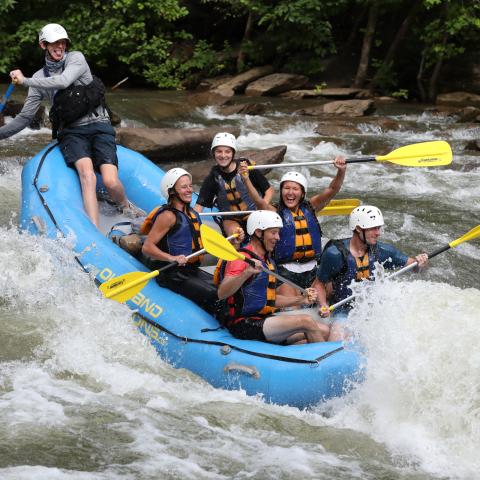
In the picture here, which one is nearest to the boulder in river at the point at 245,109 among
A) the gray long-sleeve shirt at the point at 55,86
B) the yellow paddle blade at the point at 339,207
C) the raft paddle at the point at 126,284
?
the gray long-sleeve shirt at the point at 55,86

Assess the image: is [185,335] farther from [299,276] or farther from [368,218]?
[368,218]

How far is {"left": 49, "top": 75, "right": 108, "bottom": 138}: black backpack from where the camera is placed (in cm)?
620

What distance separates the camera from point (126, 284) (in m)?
5.08

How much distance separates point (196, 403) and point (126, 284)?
2.88 ft

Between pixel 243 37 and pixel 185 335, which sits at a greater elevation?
pixel 243 37

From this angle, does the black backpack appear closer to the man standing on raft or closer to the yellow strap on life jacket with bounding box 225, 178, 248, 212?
the man standing on raft

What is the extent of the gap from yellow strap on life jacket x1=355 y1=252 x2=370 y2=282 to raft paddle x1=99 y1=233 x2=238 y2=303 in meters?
1.07

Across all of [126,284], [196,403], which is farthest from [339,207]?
[196,403]

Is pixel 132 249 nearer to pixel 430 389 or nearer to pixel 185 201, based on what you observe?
pixel 185 201

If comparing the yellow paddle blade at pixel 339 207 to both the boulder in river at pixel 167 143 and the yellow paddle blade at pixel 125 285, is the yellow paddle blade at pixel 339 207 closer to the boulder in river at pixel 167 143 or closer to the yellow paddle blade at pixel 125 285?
the yellow paddle blade at pixel 125 285

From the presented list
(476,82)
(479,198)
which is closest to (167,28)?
(476,82)

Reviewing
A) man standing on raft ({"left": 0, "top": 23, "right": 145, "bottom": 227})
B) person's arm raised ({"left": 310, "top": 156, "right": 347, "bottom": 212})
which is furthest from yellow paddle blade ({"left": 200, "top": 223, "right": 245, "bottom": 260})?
man standing on raft ({"left": 0, "top": 23, "right": 145, "bottom": 227})

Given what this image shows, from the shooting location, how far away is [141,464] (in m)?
3.93

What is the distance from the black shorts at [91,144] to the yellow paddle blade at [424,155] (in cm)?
200
